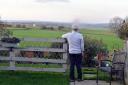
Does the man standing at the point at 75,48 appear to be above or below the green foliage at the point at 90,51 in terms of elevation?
above

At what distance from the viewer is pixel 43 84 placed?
1277 cm

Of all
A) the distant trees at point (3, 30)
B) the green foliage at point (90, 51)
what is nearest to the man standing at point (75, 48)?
the green foliage at point (90, 51)

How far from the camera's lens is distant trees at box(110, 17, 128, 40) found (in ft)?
70.9

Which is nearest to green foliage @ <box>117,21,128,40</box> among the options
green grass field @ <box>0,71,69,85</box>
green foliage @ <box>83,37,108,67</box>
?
green foliage @ <box>83,37,108,67</box>

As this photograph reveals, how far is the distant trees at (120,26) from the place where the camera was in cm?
2161

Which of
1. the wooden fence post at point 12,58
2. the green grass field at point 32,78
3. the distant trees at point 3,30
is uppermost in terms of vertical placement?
the distant trees at point 3,30

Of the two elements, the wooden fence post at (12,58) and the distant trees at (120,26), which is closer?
the wooden fence post at (12,58)

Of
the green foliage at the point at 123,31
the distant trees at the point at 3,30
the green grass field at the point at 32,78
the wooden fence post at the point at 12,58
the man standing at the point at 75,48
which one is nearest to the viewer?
the green grass field at the point at 32,78

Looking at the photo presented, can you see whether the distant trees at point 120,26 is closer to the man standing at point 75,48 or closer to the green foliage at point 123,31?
the green foliage at point 123,31

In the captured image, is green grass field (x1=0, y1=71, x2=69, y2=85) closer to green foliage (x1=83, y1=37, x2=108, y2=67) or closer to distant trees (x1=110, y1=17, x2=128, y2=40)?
green foliage (x1=83, y1=37, x2=108, y2=67)

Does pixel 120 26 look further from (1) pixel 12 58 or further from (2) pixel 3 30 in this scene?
(1) pixel 12 58

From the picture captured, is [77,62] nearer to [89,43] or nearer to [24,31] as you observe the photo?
[89,43]

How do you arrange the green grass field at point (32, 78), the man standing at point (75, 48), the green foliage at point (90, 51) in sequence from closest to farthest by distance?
the green grass field at point (32, 78) → the man standing at point (75, 48) → the green foliage at point (90, 51)

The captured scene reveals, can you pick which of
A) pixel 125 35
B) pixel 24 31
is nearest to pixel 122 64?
pixel 125 35
